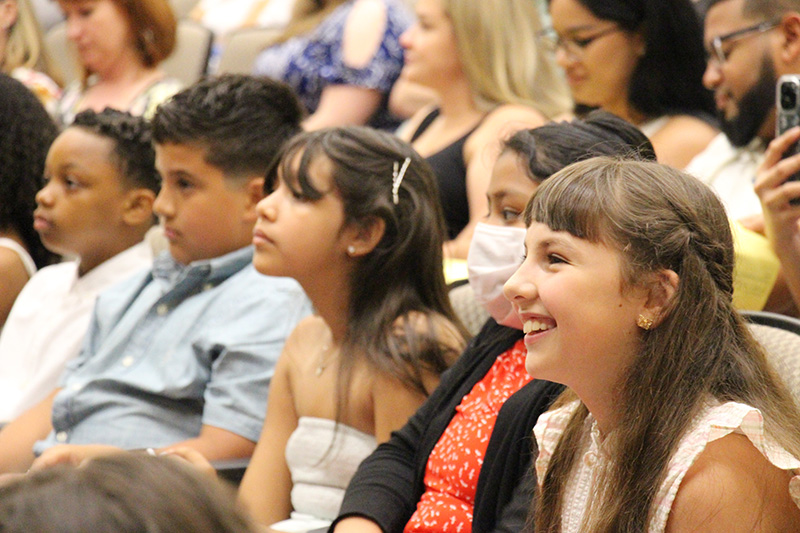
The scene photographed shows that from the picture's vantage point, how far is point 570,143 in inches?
64.7

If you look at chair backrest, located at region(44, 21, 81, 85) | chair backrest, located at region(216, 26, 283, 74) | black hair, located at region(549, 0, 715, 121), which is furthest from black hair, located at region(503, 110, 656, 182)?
chair backrest, located at region(44, 21, 81, 85)

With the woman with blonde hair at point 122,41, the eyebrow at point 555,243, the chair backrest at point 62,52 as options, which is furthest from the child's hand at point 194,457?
the chair backrest at point 62,52

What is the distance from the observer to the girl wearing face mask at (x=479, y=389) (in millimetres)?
1599

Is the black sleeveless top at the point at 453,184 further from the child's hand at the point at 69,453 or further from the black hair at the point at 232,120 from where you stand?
the child's hand at the point at 69,453

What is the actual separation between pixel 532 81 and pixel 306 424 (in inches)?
58.6

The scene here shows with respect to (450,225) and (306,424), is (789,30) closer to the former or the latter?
(450,225)

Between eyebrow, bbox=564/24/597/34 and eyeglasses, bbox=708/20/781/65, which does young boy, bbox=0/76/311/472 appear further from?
eyeglasses, bbox=708/20/781/65

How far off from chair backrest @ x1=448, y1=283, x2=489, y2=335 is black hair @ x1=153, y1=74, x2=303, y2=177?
25.3 inches

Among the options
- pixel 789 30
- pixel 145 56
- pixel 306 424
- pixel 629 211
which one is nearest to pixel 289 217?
pixel 306 424

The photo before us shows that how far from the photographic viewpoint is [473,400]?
1.66 m

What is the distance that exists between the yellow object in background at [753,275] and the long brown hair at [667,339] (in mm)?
498

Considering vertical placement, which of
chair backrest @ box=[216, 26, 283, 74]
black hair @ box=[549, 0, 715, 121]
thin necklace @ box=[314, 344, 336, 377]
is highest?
black hair @ box=[549, 0, 715, 121]

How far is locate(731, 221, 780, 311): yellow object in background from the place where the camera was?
68.9 inches

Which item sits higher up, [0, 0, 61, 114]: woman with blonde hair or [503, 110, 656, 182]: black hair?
[503, 110, 656, 182]: black hair
